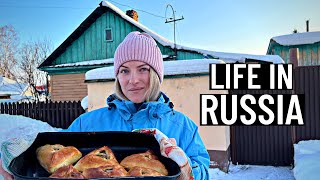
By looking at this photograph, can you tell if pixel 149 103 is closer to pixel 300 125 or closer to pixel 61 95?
pixel 300 125

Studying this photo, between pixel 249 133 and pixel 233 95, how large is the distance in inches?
48.4

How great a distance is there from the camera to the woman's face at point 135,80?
1768 mm

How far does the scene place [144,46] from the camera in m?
1.93

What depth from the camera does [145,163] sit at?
3.04ft

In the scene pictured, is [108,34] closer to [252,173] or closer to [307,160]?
[252,173]

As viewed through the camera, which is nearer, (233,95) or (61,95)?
(233,95)

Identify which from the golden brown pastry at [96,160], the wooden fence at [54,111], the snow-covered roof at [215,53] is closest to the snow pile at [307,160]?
the golden brown pastry at [96,160]

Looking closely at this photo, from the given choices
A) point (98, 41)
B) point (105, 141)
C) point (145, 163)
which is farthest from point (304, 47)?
point (145, 163)

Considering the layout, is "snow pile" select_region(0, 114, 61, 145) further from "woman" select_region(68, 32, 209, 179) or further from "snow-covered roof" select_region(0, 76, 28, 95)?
"snow-covered roof" select_region(0, 76, 28, 95)

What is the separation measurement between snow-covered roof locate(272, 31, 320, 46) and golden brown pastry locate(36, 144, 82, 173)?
17.9 meters

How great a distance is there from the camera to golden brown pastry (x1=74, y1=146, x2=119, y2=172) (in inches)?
35.2

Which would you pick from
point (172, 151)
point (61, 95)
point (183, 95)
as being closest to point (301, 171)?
point (183, 95)

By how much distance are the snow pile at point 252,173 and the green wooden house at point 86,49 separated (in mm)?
8338

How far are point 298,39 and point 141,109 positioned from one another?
701 inches
